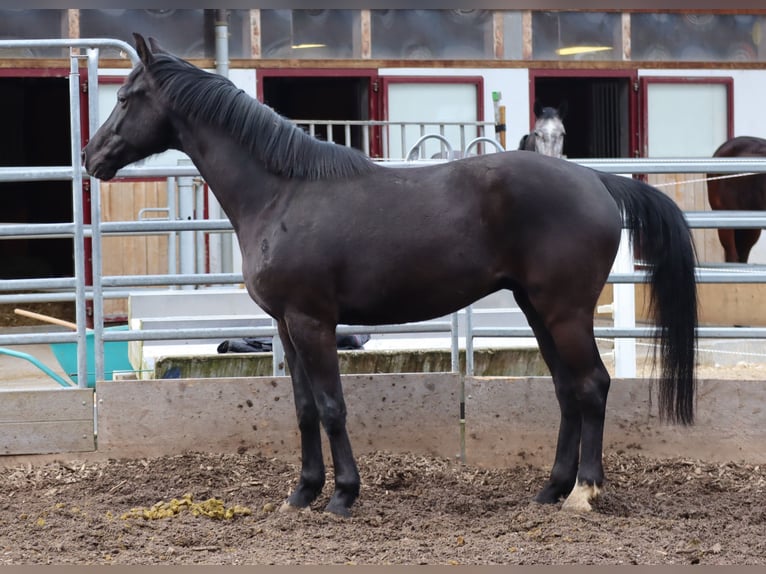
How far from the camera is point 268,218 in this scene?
4.51 m

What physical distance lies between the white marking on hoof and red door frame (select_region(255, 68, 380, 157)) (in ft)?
→ 26.3

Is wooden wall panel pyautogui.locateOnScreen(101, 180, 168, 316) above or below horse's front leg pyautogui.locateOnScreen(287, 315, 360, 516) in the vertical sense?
above

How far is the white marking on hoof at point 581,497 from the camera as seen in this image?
173 inches

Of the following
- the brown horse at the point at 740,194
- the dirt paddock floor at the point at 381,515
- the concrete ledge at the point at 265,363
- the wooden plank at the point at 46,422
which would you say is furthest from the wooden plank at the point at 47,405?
the brown horse at the point at 740,194

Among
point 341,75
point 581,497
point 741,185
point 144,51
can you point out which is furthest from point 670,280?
point 341,75

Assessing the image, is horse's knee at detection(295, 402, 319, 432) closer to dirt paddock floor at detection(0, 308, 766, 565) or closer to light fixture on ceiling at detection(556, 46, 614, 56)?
dirt paddock floor at detection(0, 308, 766, 565)

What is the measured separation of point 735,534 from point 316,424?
69.7 inches

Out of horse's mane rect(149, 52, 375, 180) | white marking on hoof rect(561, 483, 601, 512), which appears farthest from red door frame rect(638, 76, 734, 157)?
white marking on hoof rect(561, 483, 601, 512)

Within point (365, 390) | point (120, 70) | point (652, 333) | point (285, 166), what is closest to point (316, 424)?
point (365, 390)

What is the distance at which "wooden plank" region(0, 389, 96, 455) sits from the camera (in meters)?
5.31

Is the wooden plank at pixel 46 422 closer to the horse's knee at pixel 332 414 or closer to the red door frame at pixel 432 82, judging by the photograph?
the horse's knee at pixel 332 414

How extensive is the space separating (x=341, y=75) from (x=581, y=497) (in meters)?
8.41

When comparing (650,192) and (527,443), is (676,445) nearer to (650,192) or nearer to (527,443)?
(527,443)

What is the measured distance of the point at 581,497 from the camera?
Answer: 443 centimetres
